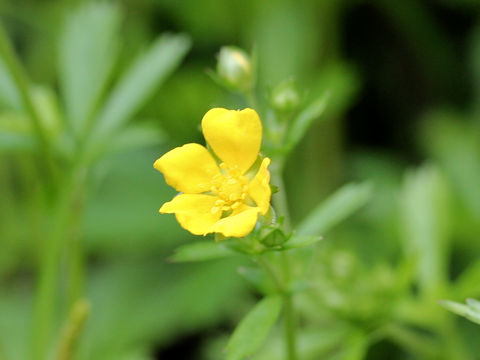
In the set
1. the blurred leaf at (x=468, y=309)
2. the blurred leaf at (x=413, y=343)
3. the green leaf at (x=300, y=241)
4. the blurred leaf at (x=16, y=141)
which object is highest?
the blurred leaf at (x=16, y=141)

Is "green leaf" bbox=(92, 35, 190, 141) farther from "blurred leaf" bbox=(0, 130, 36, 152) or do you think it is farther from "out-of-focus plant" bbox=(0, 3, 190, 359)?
"blurred leaf" bbox=(0, 130, 36, 152)

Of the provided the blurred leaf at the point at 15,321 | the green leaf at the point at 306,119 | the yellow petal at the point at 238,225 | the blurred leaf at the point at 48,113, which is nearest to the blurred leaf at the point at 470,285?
the green leaf at the point at 306,119

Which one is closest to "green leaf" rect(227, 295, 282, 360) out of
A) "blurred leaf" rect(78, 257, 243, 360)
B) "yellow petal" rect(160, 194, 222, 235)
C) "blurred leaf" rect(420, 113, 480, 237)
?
"yellow petal" rect(160, 194, 222, 235)

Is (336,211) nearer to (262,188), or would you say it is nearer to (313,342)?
(262,188)

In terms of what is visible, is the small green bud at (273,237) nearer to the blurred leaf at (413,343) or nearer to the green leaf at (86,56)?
the blurred leaf at (413,343)

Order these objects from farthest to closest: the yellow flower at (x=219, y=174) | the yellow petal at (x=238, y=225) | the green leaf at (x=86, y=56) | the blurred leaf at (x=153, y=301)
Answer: the blurred leaf at (x=153, y=301), the green leaf at (x=86, y=56), the yellow flower at (x=219, y=174), the yellow petal at (x=238, y=225)

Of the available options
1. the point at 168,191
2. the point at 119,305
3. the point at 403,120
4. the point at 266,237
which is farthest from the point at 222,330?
the point at 266,237

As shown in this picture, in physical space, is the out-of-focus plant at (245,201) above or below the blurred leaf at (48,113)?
below
